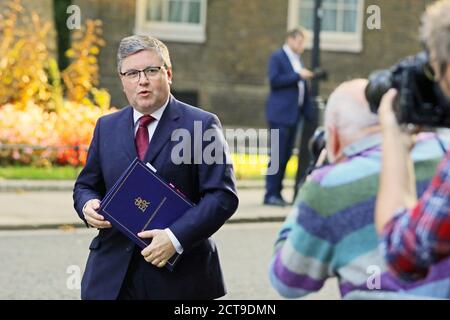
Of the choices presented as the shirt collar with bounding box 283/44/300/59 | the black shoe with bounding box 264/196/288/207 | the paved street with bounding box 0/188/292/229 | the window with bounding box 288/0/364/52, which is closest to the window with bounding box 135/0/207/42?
the window with bounding box 288/0/364/52

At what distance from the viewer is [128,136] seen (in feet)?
16.6

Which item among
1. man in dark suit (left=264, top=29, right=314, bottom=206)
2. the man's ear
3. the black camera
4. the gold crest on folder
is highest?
the black camera

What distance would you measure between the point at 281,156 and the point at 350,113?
10940mm

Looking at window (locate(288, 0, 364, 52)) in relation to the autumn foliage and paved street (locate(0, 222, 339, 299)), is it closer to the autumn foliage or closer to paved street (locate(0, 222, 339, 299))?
the autumn foliage

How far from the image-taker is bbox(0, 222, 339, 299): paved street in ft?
30.6

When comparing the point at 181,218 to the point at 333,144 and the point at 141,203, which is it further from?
the point at 333,144

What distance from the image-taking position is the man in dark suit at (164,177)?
15.9 feet

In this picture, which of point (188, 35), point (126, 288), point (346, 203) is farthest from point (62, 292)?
point (188, 35)

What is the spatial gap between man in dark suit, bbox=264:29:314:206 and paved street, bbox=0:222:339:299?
1.32m

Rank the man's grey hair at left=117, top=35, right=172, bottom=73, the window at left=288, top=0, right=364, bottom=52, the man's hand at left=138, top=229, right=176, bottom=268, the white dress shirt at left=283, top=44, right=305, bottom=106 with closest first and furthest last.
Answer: the man's hand at left=138, top=229, right=176, bottom=268
the man's grey hair at left=117, top=35, right=172, bottom=73
the white dress shirt at left=283, top=44, right=305, bottom=106
the window at left=288, top=0, right=364, bottom=52

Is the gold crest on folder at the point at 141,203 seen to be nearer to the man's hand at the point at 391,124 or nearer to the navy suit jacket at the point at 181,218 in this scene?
the navy suit jacket at the point at 181,218

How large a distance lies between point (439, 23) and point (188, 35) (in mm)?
23325

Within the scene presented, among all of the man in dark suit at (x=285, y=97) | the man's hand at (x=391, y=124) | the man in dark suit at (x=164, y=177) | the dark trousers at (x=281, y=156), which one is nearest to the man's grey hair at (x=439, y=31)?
the man's hand at (x=391, y=124)
